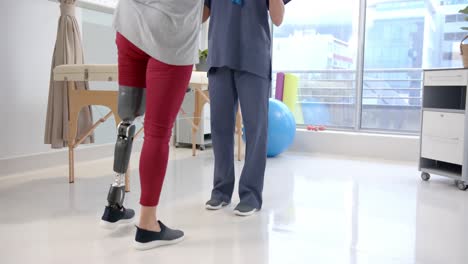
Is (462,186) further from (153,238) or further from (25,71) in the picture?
(25,71)

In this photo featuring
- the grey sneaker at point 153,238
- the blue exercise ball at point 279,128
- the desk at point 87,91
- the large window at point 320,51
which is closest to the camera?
the grey sneaker at point 153,238

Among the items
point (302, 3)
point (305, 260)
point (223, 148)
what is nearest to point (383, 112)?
point (302, 3)

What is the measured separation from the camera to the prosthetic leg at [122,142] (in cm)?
149

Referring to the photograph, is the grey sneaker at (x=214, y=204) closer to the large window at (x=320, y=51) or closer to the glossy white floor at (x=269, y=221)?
the glossy white floor at (x=269, y=221)

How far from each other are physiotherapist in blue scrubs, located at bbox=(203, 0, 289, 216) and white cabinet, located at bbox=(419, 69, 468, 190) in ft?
4.53

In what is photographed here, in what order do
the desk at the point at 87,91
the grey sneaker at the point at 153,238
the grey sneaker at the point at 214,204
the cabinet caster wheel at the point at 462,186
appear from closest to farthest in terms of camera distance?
the grey sneaker at the point at 153,238 → the grey sneaker at the point at 214,204 → the desk at the point at 87,91 → the cabinet caster wheel at the point at 462,186

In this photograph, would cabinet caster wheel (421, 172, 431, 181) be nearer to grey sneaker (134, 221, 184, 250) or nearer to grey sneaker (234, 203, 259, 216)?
grey sneaker (234, 203, 259, 216)

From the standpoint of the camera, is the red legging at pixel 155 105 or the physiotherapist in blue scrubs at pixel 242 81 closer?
the red legging at pixel 155 105

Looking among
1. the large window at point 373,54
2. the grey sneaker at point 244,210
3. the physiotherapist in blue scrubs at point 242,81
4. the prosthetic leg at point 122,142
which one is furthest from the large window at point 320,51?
the prosthetic leg at point 122,142

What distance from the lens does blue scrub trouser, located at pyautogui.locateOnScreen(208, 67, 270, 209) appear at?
191 cm

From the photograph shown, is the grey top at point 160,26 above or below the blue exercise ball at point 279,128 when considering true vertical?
above

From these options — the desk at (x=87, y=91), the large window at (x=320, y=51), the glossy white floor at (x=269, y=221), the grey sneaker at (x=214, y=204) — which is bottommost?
the glossy white floor at (x=269, y=221)

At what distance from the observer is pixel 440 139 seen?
8.80 ft

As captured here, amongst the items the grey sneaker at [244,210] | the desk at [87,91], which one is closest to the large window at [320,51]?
the desk at [87,91]
